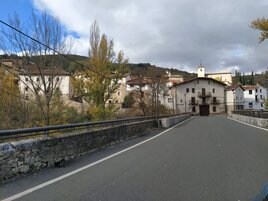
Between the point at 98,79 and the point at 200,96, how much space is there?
78.4 metres

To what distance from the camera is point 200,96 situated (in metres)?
110

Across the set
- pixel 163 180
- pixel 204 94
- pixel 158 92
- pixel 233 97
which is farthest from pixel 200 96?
pixel 163 180

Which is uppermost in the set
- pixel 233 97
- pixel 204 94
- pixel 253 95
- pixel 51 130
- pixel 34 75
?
pixel 253 95

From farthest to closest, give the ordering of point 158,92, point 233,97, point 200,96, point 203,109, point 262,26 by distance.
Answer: point 233,97, point 203,109, point 200,96, point 158,92, point 262,26

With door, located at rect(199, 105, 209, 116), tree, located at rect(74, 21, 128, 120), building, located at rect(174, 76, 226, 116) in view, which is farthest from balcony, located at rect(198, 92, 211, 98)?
tree, located at rect(74, 21, 128, 120)

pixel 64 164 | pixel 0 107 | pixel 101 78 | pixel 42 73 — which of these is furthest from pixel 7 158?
pixel 101 78

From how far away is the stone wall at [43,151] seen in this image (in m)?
7.50

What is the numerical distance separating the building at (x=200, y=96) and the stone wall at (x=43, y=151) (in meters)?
96.6

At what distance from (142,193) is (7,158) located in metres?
3.35

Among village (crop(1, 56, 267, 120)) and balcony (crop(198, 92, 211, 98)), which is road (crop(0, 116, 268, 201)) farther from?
balcony (crop(198, 92, 211, 98))

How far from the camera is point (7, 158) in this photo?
743 cm

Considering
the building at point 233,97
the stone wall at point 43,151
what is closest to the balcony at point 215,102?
the building at point 233,97

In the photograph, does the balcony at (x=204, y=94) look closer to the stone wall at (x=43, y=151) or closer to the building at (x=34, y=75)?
the building at (x=34, y=75)

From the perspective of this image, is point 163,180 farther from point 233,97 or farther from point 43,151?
point 233,97
